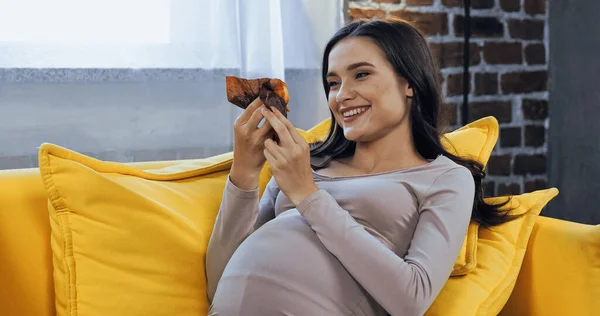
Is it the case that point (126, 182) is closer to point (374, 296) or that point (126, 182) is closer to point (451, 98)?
point (374, 296)

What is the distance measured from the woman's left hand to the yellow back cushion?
244mm

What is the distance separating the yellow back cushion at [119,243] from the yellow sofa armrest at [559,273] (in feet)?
0.42

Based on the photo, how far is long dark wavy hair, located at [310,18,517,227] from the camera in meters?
1.30

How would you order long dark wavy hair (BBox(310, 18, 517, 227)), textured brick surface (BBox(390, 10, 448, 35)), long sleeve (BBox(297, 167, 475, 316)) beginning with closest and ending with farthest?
long sleeve (BBox(297, 167, 475, 316)) → long dark wavy hair (BBox(310, 18, 517, 227)) → textured brick surface (BBox(390, 10, 448, 35))

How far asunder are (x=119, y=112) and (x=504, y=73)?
1.32 metres

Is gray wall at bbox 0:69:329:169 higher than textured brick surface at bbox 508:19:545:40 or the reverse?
the reverse

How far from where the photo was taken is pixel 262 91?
117 centimetres

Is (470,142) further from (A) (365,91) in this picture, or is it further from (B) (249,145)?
(B) (249,145)

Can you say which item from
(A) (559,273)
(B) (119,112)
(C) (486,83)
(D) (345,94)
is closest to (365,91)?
(D) (345,94)

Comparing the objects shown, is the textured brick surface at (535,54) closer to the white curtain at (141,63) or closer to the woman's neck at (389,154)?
the white curtain at (141,63)

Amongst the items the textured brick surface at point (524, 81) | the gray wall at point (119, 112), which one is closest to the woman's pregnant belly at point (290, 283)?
the gray wall at point (119, 112)

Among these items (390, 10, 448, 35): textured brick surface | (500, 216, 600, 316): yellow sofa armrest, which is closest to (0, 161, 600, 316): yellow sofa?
(500, 216, 600, 316): yellow sofa armrest

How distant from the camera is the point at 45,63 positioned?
164cm

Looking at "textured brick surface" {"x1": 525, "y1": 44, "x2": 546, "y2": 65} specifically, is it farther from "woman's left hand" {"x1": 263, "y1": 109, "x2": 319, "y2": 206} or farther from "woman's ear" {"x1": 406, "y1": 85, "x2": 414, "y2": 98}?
"woman's left hand" {"x1": 263, "y1": 109, "x2": 319, "y2": 206}
